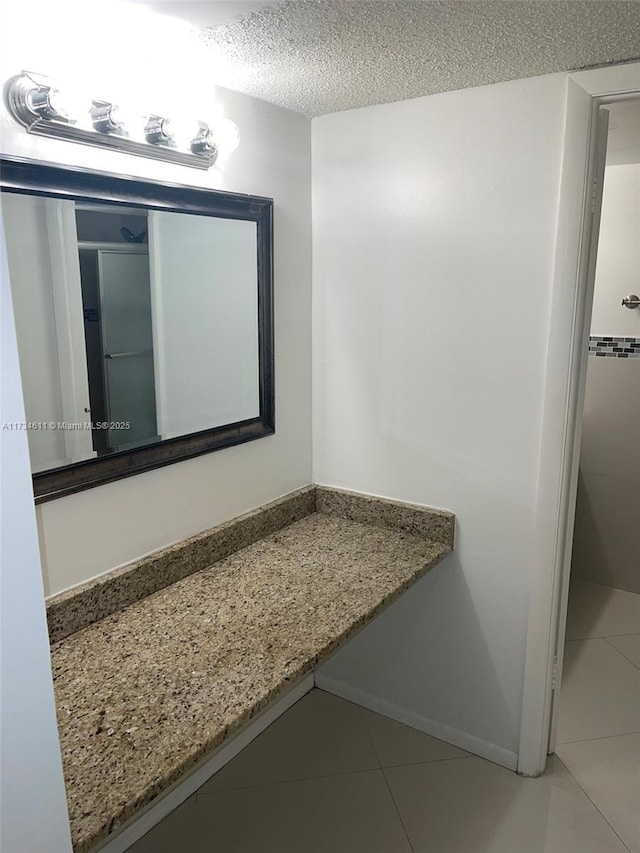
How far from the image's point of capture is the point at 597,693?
245 cm

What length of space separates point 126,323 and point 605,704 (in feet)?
7.06

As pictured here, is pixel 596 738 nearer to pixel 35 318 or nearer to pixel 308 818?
pixel 308 818

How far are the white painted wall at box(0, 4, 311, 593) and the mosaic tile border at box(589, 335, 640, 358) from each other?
1.66m

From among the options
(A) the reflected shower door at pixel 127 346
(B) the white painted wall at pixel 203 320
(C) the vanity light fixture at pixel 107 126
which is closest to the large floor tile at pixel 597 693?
(B) the white painted wall at pixel 203 320

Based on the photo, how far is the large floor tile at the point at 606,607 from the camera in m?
2.88

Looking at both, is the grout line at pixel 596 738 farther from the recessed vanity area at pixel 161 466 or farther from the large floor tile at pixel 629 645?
the recessed vanity area at pixel 161 466

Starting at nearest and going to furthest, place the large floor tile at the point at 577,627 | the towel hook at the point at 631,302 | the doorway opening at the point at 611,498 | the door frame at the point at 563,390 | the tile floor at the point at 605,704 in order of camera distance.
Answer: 1. the door frame at the point at 563,390
2. the tile floor at the point at 605,704
3. the doorway opening at the point at 611,498
4. the large floor tile at the point at 577,627
5. the towel hook at the point at 631,302

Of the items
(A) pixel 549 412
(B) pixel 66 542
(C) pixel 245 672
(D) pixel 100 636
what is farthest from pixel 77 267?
(A) pixel 549 412

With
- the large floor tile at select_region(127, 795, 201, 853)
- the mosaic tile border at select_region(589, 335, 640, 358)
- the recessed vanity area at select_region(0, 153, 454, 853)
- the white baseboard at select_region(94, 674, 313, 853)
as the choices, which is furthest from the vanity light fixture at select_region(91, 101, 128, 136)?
the mosaic tile border at select_region(589, 335, 640, 358)

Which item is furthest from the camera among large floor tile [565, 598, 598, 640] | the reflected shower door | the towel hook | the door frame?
the towel hook

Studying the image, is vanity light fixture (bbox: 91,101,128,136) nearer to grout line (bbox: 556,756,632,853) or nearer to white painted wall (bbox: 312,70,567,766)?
white painted wall (bbox: 312,70,567,766)

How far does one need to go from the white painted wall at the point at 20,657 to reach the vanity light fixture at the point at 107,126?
77 centimetres

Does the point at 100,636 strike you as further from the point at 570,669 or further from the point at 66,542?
the point at 570,669

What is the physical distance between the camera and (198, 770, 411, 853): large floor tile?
5.95 ft
